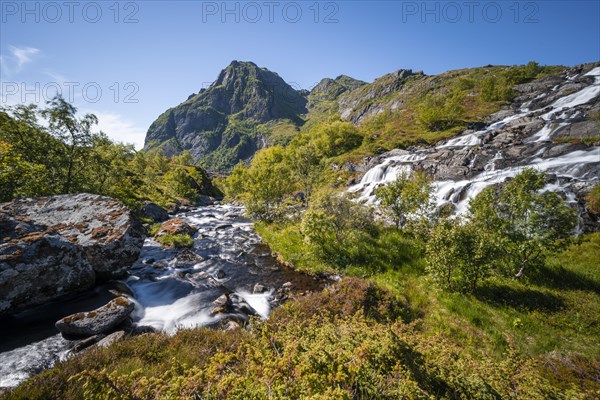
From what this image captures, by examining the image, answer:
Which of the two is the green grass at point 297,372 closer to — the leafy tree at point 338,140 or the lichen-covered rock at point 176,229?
the lichen-covered rock at point 176,229

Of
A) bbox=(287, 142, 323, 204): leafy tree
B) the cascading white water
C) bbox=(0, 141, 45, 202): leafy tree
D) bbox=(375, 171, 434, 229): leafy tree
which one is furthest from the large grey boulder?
bbox=(287, 142, 323, 204): leafy tree

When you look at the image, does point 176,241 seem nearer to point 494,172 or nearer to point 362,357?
point 362,357

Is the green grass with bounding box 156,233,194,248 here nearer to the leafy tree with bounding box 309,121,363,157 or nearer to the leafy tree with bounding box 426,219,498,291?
the leafy tree with bounding box 426,219,498,291

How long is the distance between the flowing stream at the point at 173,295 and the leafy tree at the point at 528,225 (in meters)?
11.1

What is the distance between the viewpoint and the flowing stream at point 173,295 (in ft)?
29.6

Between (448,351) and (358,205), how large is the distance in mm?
14170

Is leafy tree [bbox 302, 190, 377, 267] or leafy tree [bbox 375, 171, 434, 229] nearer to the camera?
leafy tree [bbox 302, 190, 377, 267]

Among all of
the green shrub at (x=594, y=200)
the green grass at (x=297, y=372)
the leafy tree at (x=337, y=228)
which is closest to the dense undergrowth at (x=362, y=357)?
the green grass at (x=297, y=372)

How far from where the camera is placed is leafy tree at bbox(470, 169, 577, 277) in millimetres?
12547

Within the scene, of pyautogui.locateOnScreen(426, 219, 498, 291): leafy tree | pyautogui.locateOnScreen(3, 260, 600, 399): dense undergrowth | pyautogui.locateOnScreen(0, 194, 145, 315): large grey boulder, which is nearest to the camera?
pyautogui.locateOnScreen(3, 260, 600, 399): dense undergrowth

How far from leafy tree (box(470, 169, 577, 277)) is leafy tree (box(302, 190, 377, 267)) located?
751 cm

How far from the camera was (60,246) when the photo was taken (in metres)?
12.0

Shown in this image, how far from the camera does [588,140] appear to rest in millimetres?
31875

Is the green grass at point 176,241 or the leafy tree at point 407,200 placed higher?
the leafy tree at point 407,200
